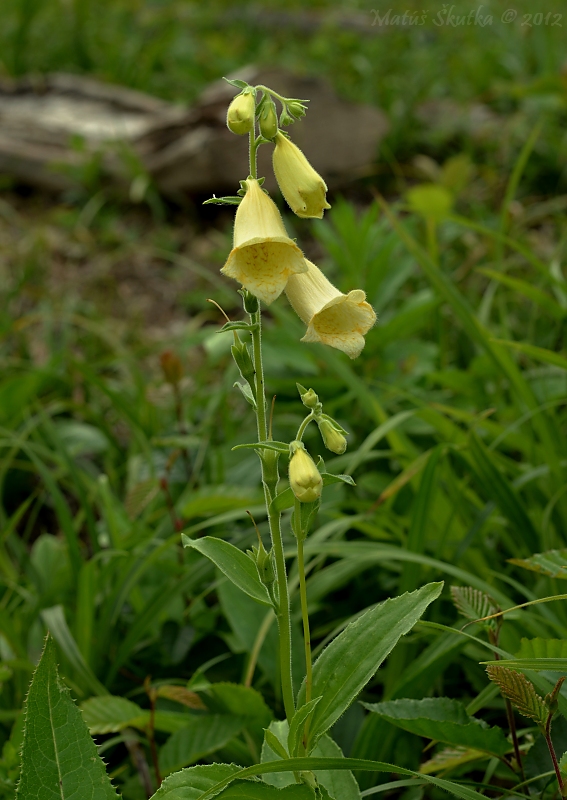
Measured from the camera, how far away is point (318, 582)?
7.07ft

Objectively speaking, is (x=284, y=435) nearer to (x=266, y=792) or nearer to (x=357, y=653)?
(x=357, y=653)

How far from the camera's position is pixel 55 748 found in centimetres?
135

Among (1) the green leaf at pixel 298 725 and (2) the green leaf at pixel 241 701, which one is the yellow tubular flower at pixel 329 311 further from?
(2) the green leaf at pixel 241 701

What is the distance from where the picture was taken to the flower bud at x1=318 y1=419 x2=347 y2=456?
1.31 m

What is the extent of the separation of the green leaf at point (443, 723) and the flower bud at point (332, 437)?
22.2 inches

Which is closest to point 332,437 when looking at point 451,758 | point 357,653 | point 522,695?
point 357,653

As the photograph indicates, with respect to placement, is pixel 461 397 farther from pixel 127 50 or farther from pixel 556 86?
pixel 127 50

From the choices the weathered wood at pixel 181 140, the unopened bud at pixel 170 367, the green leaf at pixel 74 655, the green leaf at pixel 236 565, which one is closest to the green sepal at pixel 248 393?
the green leaf at pixel 236 565

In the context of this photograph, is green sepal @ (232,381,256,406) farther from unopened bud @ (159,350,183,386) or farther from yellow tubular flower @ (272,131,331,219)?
unopened bud @ (159,350,183,386)

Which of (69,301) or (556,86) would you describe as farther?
(556,86)

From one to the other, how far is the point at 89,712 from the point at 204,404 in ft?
5.66

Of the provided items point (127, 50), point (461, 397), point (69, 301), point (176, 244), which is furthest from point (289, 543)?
point (127, 50)

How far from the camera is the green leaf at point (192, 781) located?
4.32ft

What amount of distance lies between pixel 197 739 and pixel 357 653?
0.59 metres
